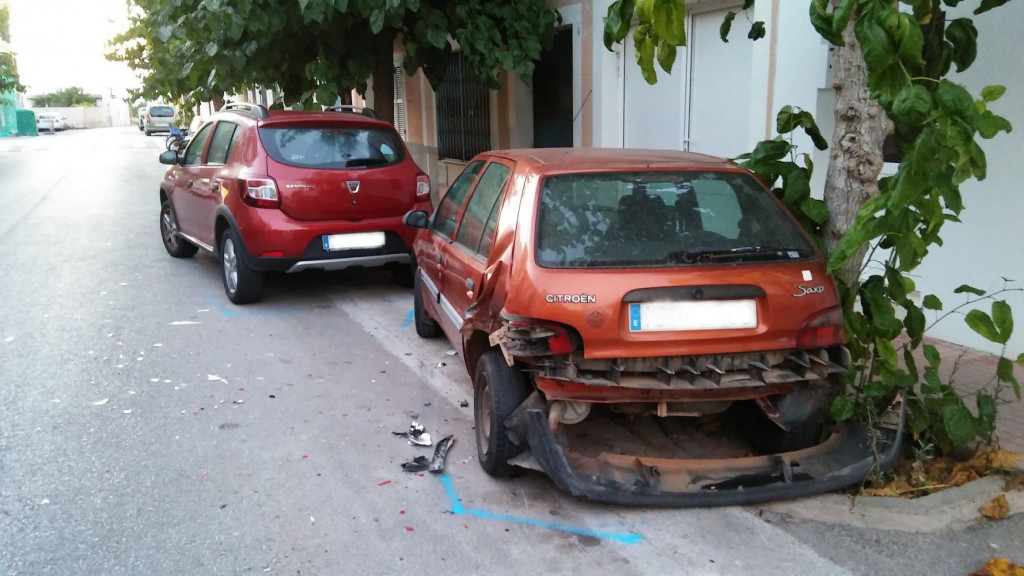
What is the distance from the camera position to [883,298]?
4.09m

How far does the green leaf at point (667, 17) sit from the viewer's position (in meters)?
3.63

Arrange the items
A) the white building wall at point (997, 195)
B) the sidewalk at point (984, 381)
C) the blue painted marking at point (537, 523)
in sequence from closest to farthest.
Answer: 1. the blue painted marking at point (537, 523)
2. the sidewalk at point (984, 381)
3. the white building wall at point (997, 195)

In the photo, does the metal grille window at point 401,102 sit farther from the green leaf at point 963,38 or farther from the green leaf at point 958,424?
the green leaf at point 958,424

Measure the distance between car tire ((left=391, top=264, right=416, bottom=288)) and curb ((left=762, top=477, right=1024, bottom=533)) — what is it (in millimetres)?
5184

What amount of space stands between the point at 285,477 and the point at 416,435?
81 cm

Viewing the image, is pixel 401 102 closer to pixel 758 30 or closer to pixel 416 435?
pixel 758 30

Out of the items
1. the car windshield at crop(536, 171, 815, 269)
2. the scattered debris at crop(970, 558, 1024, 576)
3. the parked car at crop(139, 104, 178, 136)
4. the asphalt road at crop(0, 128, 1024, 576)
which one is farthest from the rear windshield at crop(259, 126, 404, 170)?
the parked car at crop(139, 104, 178, 136)

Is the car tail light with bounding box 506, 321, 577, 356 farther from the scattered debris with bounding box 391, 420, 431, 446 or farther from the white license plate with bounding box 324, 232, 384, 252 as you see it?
the white license plate with bounding box 324, 232, 384, 252

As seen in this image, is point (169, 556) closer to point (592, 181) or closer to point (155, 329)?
point (592, 181)

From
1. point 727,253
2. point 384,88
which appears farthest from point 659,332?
point 384,88

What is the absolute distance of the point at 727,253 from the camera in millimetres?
3812

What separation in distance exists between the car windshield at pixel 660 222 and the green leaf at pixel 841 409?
70 cm

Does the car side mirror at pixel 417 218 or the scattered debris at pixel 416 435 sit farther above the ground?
the car side mirror at pixel 417 218

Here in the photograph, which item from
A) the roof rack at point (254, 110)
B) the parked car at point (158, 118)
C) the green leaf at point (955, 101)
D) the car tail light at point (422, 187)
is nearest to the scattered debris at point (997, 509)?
the green leaf at point (955, 101)
